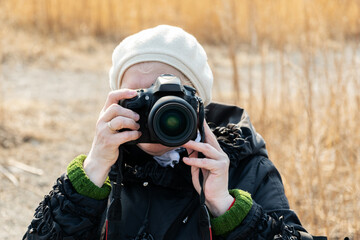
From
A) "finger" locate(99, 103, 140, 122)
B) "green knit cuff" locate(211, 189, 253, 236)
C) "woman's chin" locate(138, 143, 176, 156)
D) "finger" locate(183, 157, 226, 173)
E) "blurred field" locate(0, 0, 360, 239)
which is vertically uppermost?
"finger" locate(99, 103, 140, 122)

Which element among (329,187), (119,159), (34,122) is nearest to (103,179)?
(119,159)

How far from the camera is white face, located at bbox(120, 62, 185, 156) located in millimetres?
1453

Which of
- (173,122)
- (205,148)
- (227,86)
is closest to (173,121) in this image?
(173,122)

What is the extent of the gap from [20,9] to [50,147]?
3341 millimetres

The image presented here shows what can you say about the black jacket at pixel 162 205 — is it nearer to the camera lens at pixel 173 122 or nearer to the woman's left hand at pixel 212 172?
the woman's left hand at pixel 212 172

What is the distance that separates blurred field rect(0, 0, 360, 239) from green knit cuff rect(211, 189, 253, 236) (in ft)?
2.72

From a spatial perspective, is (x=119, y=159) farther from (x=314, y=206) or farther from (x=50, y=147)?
(x=50, y=147)

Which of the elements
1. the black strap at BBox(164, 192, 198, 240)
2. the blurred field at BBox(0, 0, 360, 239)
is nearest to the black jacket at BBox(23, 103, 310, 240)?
the black strap at BBox(164, 192, 198, 240)

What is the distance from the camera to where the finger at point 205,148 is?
1.36 m

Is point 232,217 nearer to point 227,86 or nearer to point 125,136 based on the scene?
point 125,136

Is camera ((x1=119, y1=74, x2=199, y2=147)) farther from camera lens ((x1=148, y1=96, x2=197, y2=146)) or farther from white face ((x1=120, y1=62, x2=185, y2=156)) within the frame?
white face ((x1=120, y1=62, x2=185, y2=156))

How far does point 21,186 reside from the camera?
2945 mm

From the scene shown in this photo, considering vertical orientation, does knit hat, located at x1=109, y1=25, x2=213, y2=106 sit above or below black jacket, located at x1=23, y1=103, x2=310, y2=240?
above

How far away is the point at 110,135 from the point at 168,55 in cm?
29
